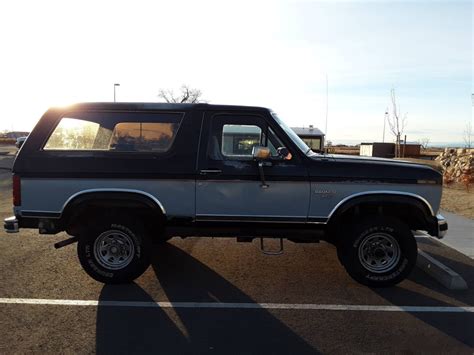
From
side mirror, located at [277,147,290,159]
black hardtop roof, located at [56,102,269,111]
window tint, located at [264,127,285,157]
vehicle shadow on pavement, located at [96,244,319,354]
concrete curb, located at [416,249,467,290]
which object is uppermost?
black hardtop roof, located at [56,102,269,111]

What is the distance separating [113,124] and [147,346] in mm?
2712

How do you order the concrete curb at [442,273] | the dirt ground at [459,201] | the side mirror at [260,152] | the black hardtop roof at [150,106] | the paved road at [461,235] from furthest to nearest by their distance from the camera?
the dirt ground at [459,201]
the paved road at [461,235]
the black hardtop roof at [150,106]
the concrete curb at [442,273]
the side mirror at [260,152]

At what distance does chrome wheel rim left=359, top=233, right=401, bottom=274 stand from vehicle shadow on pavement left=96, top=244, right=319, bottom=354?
1.50 m

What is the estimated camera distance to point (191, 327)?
A: 13.2 ft

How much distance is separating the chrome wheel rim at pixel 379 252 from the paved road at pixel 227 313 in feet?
0.92

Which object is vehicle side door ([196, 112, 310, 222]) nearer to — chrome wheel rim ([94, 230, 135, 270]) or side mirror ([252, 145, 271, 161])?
side mirror ([252, 145, 271, 161])

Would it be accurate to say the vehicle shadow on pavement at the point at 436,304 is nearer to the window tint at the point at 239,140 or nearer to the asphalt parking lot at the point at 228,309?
the asphalt parking lot at the point at 228,309

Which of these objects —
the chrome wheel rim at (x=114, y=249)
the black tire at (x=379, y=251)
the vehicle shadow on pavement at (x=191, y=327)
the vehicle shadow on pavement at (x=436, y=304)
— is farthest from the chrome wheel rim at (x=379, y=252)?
the chrome wheel rim at (x=114, y=249)

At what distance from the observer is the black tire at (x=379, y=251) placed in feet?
16.5

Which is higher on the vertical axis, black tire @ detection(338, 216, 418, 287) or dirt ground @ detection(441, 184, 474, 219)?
black tire @ detection(338, 216, 418, 287)

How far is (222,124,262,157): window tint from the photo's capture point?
515 centimetres

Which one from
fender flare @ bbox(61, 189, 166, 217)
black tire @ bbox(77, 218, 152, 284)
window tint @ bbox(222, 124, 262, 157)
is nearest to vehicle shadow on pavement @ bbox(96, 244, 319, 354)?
black tire @ bbox(77, 218, 152, 284)

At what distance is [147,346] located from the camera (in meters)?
3.66

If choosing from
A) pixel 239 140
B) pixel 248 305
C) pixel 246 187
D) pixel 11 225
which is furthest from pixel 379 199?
pixel 11 225
